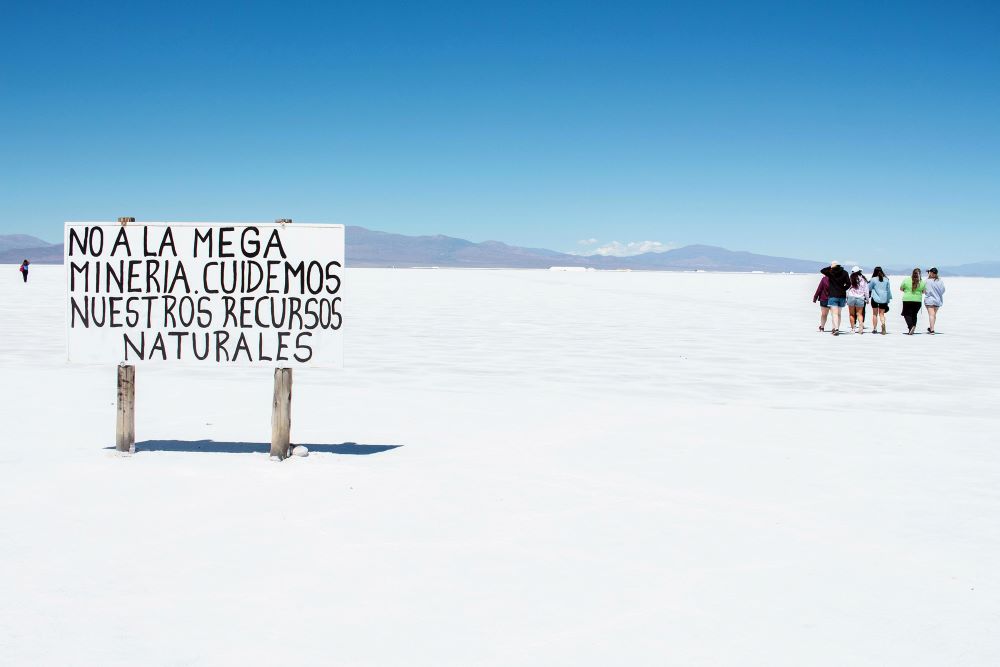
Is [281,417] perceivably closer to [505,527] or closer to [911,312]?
[505,527]

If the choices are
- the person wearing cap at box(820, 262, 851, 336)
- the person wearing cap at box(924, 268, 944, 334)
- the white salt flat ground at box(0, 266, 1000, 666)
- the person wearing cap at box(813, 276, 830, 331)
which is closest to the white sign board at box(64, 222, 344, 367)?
the white salt flat ground at box(0, 266, 1000, 666)

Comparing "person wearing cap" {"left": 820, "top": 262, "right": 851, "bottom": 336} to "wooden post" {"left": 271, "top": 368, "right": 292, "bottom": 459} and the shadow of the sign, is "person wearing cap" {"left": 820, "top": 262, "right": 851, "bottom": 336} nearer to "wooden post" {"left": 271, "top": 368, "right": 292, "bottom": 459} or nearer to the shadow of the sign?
the shadow of the sign

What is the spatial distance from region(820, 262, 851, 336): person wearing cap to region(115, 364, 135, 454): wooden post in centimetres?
1597

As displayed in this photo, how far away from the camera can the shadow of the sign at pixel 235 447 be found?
687 centimetres

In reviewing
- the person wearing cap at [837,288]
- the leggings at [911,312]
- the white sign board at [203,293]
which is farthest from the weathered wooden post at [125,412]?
the leggings at [911,312]

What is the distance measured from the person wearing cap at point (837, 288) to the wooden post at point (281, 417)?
15.3 metres

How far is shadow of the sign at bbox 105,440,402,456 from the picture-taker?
6.87 m

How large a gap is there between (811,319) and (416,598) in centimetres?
2337

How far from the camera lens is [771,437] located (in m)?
7.65

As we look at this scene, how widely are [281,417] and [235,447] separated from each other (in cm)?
75

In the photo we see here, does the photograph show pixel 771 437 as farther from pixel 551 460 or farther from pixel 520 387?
pixel 520 387

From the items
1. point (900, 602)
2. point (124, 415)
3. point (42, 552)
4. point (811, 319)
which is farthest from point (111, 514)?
point (811, 319)

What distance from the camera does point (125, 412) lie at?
6.58 meters

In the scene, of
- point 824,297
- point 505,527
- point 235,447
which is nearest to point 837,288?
point 824,297
